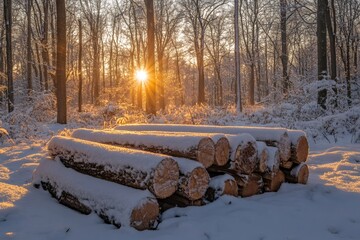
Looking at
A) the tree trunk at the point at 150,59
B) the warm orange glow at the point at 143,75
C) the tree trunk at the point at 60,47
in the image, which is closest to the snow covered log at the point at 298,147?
the tree trunk at the point at 150,59

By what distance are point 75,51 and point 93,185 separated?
37.6m

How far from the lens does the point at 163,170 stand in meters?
3.12

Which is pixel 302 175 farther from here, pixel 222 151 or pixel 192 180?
pixel 192 180

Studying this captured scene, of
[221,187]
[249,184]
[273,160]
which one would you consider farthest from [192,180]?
[273,160]

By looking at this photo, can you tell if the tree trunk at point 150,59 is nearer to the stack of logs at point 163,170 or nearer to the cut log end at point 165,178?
the stack of logs at point 163,170

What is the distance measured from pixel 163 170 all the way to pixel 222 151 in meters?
0.88

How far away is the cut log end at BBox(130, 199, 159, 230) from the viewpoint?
291 centimetres

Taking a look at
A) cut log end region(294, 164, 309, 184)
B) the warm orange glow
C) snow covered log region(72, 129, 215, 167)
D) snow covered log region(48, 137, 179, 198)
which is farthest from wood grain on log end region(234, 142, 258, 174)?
the warm orange glow

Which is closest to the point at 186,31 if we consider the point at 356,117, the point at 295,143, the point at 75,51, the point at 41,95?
the point at 75,51

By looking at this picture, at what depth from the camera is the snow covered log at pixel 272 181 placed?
4.03 m

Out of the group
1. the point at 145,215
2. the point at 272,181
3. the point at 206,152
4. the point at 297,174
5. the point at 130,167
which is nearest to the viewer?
the point at 145,215

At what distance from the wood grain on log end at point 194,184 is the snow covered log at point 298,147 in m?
1.55

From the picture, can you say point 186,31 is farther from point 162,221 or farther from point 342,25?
point 162,221

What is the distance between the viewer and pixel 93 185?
3500 mm
